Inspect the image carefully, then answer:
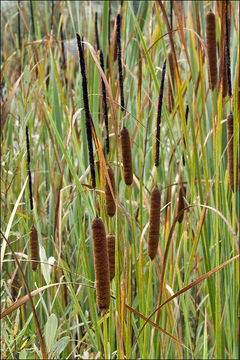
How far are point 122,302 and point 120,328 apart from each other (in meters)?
0.07

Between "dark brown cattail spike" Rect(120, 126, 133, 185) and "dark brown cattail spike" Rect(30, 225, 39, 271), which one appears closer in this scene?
"dark brown cattail spike" Rect(120, 126, 133, 185)

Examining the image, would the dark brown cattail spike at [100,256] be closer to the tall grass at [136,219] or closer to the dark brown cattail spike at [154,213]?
the tall grass at [136,219]

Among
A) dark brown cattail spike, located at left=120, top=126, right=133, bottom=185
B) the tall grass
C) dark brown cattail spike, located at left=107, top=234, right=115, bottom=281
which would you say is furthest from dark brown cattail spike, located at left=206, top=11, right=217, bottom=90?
dark brown cattail spike, located at left=107, top=234, right=115, bottom=281

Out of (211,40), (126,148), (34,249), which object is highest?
(211,40)

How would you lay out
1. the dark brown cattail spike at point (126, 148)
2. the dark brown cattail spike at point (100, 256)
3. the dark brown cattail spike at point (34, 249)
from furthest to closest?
the dark brown cattail spike at point (34, 249) < the dark brown cattail spike at point (126, 148) < the dark brown cattail spike at point (100, 256)

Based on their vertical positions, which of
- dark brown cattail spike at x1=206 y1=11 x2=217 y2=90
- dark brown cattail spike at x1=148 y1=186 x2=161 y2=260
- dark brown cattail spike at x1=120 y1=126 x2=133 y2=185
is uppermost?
dark brown cattail spike at x1=206 y1=11 x2=217 y2=90

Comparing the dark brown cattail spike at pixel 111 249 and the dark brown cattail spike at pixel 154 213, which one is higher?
the dark brown cattail spike at pixel 154 213

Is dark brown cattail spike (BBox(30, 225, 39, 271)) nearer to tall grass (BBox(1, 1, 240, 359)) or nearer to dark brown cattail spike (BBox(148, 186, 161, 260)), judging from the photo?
tall grass (BBox(1, 1, 240, 359))

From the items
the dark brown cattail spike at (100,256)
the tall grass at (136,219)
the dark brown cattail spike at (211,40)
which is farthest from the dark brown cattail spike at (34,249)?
the dark brown cattail spike at (211,40)

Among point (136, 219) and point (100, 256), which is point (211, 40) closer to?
point (100, 256)

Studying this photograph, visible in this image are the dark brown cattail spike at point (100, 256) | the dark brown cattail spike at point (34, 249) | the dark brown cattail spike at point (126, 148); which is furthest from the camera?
the dark brown cattail spike at point (34, 249)

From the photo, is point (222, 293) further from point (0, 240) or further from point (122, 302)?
point (0, 240)

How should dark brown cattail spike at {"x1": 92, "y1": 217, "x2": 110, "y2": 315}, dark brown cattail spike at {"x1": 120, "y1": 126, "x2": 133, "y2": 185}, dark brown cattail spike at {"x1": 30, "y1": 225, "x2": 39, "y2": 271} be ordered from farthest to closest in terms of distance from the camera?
1. dark brown cattail spike at {"x1": 30, "y1": 225, "x2": 39, "y2": 271}
2. dark brown cattail spike at {"x1": 120, "y1": 126, "x2": 133, "y2": 185}
3. dark brown cattail spike at {"x1": 92, "y1": 217, "x2": 110, "y2": 315}

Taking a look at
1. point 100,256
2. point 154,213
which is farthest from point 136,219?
point 100,256
